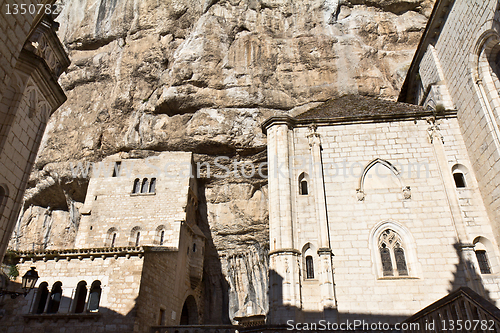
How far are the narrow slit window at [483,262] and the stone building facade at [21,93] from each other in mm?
12006

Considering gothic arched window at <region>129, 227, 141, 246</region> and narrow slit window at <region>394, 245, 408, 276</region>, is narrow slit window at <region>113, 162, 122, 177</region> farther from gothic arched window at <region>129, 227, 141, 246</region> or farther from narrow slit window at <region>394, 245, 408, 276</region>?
narrow slit window at <region>394, 245, 408, 276</region>

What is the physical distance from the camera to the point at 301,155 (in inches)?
511

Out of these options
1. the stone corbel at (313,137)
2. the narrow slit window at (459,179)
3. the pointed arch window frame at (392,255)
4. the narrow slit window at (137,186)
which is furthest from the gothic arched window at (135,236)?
the narrow slit window at (459,179)

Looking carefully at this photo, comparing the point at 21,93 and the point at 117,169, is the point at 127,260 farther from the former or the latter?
the point at 117,169

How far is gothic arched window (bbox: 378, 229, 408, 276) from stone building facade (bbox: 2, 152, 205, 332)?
817cm

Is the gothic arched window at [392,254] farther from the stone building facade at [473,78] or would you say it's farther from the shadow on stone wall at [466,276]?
the stone building facade at [473,78]

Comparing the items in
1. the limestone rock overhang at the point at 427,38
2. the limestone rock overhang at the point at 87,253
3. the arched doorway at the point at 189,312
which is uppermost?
the limestone rock overhang at the point at 427,38

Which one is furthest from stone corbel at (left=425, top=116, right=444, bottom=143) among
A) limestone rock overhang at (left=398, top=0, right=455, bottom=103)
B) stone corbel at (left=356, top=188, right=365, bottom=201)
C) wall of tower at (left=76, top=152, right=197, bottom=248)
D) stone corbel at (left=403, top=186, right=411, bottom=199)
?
wall of tower at (left=76, top=152, right=197, bottom=248)

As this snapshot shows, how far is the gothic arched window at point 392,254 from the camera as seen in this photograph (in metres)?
11.0

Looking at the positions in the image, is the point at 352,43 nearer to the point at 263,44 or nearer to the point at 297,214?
the point at 263,44

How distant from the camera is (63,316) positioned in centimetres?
1234

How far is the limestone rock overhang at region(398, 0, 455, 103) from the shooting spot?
43.7 ft

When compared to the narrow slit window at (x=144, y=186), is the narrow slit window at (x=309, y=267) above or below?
below

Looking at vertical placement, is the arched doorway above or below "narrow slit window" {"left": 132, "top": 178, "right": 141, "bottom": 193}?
below
